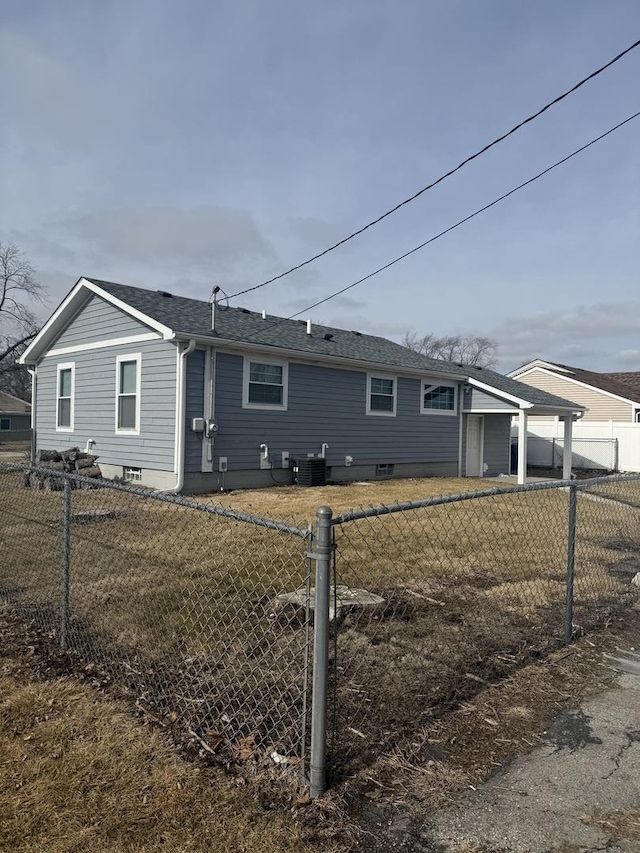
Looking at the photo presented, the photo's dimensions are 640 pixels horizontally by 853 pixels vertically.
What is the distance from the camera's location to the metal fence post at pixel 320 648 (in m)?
2.29

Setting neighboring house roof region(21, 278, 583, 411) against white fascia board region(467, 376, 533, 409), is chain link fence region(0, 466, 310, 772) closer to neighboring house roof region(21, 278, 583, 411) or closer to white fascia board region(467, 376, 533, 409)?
neighboring house roof region(21, 278, 583, 411)

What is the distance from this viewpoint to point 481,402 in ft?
57.9

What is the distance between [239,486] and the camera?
12.4 meters

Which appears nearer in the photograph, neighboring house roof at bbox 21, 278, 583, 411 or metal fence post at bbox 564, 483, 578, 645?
metal fence post at bbox 564, 483, 578, 645

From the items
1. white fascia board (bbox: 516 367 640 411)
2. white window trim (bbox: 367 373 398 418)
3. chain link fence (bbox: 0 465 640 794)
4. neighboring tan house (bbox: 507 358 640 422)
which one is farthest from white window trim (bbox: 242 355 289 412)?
white fascia board (bbox: 516 367 640 411)

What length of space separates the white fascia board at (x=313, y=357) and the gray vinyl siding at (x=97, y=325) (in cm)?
151

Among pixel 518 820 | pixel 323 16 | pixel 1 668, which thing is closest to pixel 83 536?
pixel 1 668

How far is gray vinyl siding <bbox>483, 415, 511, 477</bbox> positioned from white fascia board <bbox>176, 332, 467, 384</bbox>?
79.5 inches

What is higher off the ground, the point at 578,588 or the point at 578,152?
the point at 578,152

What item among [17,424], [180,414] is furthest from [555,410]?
[17,424]

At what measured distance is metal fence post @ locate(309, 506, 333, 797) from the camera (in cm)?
229

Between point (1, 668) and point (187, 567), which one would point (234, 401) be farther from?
point (1, 668)

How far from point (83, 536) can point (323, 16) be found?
6896 millimetres

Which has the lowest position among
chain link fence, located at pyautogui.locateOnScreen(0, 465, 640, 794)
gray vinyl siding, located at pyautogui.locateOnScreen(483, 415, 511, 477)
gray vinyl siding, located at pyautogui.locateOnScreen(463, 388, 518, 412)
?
chain link fence, located at pyautogui.locateOnScreen(0, 465, 640, 794)
